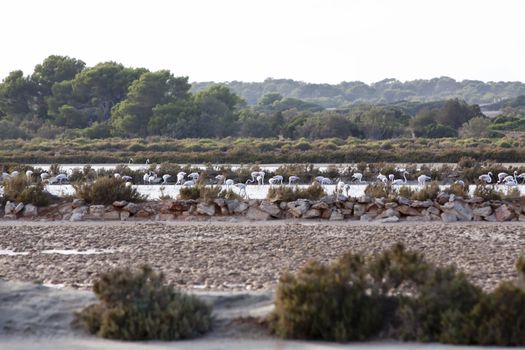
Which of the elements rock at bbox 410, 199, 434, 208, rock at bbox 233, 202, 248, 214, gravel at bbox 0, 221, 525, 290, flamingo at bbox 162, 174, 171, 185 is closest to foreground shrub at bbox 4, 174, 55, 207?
gravel at bbox 0, 221, 525, 290

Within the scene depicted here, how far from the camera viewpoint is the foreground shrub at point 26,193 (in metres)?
23.4

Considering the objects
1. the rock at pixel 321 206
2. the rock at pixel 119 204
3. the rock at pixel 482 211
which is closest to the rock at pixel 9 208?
the rock at pixel 119 204

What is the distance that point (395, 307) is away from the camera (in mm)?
9812

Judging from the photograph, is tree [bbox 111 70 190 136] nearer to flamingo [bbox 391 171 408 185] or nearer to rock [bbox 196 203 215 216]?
flamingo [bbox 391 171 408 185]

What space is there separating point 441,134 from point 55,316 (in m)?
65.6

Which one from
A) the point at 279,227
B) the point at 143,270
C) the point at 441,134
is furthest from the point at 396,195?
the point at 441,134

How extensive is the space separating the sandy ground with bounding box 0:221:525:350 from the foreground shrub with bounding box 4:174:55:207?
1.61m

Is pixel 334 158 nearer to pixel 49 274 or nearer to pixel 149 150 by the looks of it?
pixel 149 150

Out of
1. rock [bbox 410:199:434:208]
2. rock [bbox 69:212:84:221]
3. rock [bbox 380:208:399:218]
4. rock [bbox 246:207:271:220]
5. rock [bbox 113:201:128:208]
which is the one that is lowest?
rock [bbox 69:212:84:221]

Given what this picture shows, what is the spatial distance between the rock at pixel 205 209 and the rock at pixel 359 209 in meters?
3.06

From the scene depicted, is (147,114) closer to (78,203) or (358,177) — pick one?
(358,177)

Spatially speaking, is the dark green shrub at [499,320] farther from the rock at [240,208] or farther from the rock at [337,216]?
the rock at [240,208]

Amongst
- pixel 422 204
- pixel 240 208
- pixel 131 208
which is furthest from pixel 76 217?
pixel 422 204

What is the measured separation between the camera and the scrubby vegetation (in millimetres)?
9234
